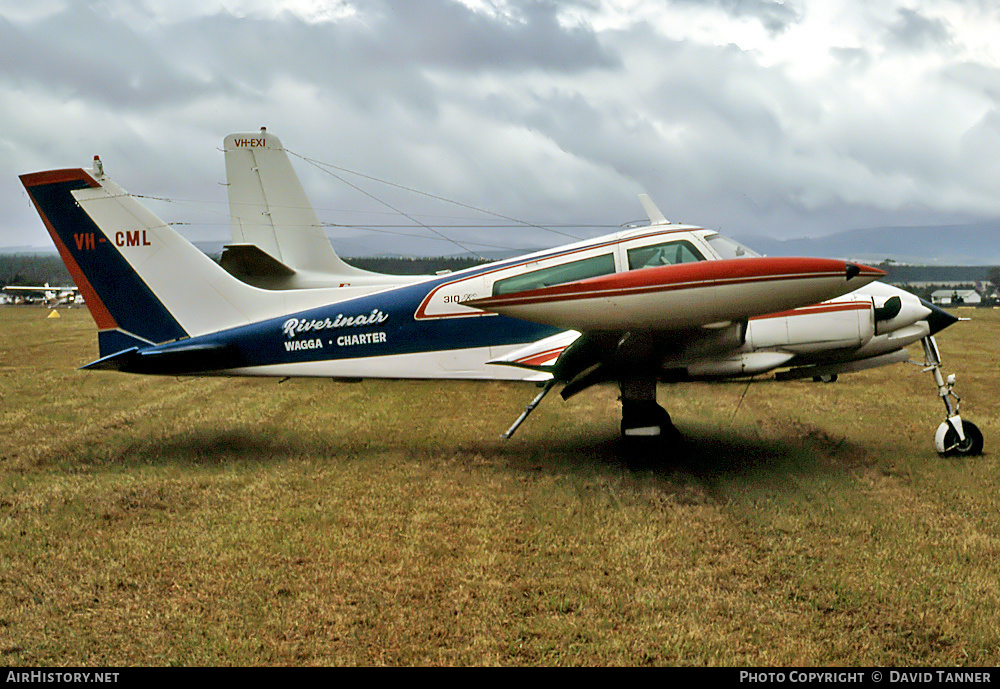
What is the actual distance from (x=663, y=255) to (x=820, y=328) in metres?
1.73

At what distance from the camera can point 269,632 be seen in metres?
4.07

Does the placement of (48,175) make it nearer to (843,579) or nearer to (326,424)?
(326,424)

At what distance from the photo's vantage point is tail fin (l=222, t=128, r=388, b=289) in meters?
14.1

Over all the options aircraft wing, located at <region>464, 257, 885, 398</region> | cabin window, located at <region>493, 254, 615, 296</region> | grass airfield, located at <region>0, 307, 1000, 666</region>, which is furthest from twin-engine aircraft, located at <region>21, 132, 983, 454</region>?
grass airfield, located at <region>0, 307, 1000, 666</region>

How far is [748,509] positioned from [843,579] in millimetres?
1459

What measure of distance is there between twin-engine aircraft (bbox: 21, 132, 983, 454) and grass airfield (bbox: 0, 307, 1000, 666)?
0.94 metres

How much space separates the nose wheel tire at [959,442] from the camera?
767cm

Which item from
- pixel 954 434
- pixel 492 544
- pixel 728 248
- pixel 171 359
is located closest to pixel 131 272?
pixel 171 359

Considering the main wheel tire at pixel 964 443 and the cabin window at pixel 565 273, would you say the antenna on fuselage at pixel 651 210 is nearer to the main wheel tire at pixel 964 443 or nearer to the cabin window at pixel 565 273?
the cabin window at pixel 565 273

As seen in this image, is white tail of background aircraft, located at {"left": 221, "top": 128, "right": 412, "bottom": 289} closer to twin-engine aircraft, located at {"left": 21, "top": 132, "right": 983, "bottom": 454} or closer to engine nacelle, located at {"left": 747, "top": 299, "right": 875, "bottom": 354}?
twin-engine aircraft, located at {"left": 21, "top": 132, "right": 983, "bottom": 454}

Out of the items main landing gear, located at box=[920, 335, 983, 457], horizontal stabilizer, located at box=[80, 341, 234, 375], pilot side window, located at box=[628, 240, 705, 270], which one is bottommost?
main landing gear, located at box=[920, 335, 983, 457]

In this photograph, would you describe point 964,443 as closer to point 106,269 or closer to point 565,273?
point 565,273

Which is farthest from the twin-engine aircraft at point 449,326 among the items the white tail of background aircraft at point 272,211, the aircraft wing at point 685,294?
the white tail of background aircraft at point 272,211

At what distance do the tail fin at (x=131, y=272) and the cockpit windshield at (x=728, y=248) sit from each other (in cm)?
430
